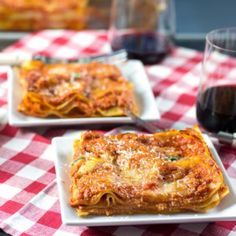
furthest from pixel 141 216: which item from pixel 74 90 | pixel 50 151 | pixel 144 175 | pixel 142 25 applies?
pixel 142 25

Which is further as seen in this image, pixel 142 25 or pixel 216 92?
pixel 142 25

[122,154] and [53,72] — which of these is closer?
[122,154]

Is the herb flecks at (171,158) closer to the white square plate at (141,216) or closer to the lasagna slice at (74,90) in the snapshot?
the white square plate at (141,216)

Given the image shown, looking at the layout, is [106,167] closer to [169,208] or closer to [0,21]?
[169,208]

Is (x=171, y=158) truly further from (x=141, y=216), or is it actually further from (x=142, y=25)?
(x=142, y=25)

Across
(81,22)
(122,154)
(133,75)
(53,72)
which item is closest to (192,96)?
(133,75)

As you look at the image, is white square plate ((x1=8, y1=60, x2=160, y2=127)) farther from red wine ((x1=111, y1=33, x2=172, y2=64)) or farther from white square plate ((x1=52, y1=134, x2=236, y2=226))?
white square plate ((x1=52, y1=134, x2=236, y2=226))

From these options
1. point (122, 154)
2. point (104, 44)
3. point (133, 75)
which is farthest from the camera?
point (104, 44)

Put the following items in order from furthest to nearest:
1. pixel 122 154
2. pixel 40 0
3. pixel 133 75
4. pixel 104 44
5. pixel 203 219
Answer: pixel 40 0 → pixel 104 44 → pixel 133 75 → pixel 122 154 → pixel 203 219
